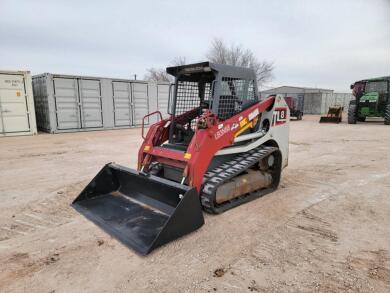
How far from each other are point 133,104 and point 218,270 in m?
13.5

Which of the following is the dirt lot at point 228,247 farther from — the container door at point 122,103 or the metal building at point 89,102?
the container door at point 122,103

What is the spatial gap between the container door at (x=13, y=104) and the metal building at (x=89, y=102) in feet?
2.98

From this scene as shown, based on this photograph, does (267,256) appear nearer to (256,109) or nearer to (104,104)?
(256,109)

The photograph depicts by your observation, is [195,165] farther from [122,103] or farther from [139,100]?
[139,100]

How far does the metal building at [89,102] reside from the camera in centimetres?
1260

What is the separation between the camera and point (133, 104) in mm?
15109

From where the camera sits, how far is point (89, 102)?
530 inches

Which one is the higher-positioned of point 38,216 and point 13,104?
point 13,104

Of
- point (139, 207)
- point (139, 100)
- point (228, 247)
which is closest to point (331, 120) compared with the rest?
point (139, 100)

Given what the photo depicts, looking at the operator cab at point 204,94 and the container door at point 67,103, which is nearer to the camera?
the operator cab at point 204,94

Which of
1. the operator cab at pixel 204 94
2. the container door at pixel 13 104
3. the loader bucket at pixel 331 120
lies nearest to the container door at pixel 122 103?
the container door at pixel 13 104

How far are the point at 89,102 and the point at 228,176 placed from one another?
11.4m

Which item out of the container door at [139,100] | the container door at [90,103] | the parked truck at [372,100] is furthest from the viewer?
the parked truck at [372,100]

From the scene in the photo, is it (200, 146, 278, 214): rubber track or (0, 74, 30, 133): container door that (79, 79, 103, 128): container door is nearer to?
(0, 74, 30, 133): container door
